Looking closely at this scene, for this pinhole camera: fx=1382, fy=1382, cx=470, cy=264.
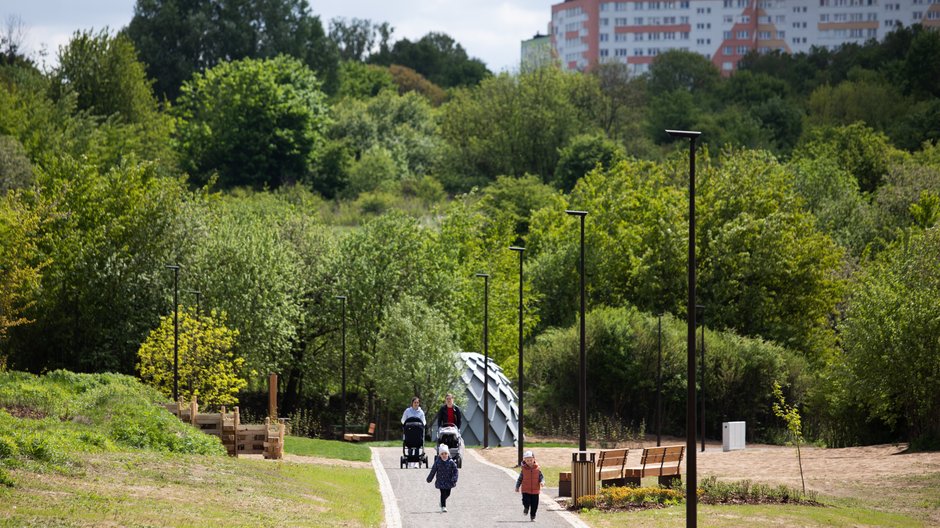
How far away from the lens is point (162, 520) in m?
22.4

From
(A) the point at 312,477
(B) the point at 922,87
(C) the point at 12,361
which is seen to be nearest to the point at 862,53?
(B) the point at 922,87

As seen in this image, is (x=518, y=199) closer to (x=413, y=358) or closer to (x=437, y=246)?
(x=437, y=246)

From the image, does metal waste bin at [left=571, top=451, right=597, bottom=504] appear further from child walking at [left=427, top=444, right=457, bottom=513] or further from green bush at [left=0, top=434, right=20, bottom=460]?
green bush at [left=0, top=434, right=20, bottom=460]

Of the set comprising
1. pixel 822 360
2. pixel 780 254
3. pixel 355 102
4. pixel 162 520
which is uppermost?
pixel 355 102

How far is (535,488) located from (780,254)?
54.6 meters

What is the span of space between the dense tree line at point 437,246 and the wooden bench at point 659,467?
2136cm

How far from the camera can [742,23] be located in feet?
637

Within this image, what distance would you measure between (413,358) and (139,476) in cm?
4126

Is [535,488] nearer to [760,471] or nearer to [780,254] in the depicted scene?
[760,471]

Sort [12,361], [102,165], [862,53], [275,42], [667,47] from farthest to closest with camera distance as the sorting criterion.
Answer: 1. [667,47]
2. [862,53]
3. [275,42]
4. [102,165]
5. [12,361]

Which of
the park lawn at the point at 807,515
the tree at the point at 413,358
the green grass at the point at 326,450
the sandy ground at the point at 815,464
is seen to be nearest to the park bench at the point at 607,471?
the park lawn at the point at 807,515

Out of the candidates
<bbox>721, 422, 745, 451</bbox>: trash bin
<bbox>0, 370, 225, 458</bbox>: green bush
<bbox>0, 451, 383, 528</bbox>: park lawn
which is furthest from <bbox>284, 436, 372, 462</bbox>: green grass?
<bbox>721, 422, 745, 451</bbox>: trash bin

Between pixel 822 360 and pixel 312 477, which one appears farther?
pixel 822 360

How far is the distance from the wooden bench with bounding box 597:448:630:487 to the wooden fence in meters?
11.8
